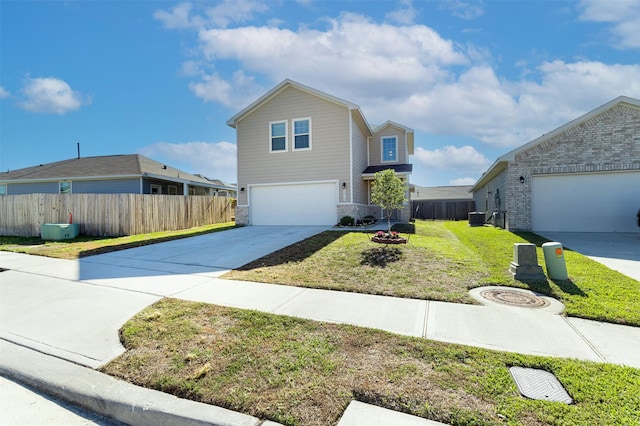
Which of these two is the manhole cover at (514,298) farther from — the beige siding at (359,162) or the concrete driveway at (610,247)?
the beige siding at (359,162)

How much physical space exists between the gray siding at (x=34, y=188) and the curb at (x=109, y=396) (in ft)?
71.2

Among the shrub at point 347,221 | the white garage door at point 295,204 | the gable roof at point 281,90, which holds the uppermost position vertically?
the gable roof at point 281,90

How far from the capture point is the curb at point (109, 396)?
216 centimetres

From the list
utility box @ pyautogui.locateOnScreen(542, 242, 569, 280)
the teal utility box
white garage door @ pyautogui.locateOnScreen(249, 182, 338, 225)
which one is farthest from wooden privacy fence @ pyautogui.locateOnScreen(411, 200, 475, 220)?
the teal utility box

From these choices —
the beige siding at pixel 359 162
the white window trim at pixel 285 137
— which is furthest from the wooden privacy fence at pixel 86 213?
the beige siding at pixel 359 162

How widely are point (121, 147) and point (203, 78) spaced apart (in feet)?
58.8

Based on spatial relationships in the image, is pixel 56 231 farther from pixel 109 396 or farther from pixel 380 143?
pixel 380 143

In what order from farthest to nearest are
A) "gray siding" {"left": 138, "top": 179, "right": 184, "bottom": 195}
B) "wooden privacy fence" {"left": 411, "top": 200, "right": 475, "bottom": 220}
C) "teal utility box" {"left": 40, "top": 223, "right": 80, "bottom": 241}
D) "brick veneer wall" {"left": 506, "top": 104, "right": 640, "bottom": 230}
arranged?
1. "wooden privacy fence" {"left": 411, "top": 200, "right": 475, "bottom": 220}
2. "gray siding" {"left": 138, "top": 179, "right": 184, "bottom": 195}
3. "teal utility box" {"left": 40, "top": 223, "right": 80, "bottom": 241}
4. "brick veneer wall" {"left": 506, "top": 104, "right": 640, "bottom": 230}

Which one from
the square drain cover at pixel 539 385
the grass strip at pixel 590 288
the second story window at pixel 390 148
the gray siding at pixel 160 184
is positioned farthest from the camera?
the second story window at pixel 390 148

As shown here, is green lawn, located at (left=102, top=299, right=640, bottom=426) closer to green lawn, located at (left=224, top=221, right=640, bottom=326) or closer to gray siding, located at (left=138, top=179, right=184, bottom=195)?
green lawn, located at (left=224, top=221, right=640, bottom=326)

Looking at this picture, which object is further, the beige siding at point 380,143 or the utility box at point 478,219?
the beige siding at point 380,143

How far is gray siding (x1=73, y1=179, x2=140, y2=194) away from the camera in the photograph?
18.0 m

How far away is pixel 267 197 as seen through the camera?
613 inches

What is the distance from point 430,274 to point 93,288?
623cm
